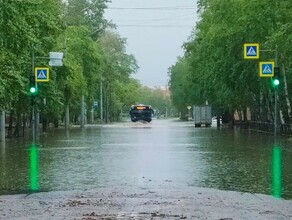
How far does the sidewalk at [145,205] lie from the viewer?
34.5 ft

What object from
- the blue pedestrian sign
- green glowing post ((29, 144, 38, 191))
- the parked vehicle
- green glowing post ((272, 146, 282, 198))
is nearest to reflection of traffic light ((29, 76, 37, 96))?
green glowing post ((29, 144, 38, 191))

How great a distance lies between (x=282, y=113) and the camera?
49.5 metres

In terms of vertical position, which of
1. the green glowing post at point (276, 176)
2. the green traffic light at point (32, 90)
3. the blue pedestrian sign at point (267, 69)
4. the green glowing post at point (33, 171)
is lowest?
the green glowing post at point (276, 176)

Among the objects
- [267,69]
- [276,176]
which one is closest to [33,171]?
[276,176]

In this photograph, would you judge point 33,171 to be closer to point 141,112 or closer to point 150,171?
point 150,171

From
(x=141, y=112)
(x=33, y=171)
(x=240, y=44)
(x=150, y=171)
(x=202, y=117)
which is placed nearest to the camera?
(x=150, y=171)

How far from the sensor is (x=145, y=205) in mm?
11758

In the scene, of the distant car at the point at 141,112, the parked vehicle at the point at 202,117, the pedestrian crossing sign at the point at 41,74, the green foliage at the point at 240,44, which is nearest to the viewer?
the green foliage at the point at 240,44

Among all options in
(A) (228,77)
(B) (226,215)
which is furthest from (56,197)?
(A) (228,77)

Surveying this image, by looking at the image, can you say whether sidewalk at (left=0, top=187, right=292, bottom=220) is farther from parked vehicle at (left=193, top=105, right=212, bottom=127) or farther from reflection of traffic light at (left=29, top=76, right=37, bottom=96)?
parked vehicle at (left=193, top=105, right=212, bottom=127)

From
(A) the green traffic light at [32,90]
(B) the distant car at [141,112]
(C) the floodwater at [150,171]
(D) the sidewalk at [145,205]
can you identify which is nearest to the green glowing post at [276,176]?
(C) the floodwater at [150,171]

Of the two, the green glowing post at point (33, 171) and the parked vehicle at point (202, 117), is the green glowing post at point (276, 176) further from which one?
the parked vehicle at point (202, 117)

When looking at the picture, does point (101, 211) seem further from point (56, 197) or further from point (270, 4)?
point (270, 4)

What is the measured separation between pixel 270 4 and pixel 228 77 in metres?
14.3
